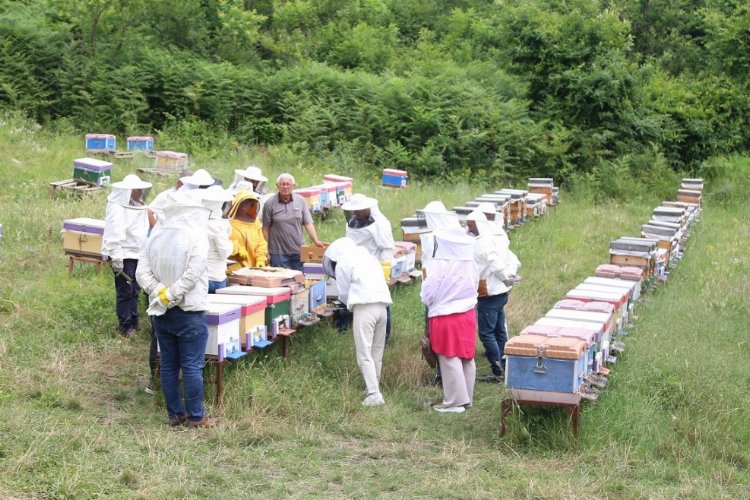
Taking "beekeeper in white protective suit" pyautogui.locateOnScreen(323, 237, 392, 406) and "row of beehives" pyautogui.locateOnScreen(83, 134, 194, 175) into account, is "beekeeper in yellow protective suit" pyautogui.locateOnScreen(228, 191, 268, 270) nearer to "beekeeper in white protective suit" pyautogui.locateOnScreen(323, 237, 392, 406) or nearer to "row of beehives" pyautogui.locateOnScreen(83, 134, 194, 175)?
"beekeeper in white protective suit" pyautogui.locateOnScreen(323, 237, 392, 406)

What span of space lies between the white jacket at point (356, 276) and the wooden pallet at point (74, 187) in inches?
278

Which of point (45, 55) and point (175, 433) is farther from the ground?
point (45, 55)

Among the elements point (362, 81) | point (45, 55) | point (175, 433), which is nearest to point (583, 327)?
point (175, 433)

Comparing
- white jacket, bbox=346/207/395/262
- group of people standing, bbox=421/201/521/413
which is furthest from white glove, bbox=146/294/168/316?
white jacket, bbox=346/207/395/262

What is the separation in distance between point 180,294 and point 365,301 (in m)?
2.03

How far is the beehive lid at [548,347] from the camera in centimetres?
766

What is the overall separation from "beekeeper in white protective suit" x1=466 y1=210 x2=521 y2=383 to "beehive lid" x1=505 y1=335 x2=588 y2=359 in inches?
67.7

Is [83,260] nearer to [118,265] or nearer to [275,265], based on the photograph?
[118,265]

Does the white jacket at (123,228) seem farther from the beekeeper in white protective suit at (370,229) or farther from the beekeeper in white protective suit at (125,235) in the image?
the beekeeper in white protective suit at (370,229)

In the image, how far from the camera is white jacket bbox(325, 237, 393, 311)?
903 cm

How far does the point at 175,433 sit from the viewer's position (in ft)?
25.2

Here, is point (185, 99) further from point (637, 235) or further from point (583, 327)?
point (583, 327)

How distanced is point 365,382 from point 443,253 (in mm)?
1469

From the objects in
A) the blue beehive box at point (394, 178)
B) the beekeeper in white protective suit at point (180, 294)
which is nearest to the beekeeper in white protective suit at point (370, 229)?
the beekeeper in white protective suit at point (180, 294)
